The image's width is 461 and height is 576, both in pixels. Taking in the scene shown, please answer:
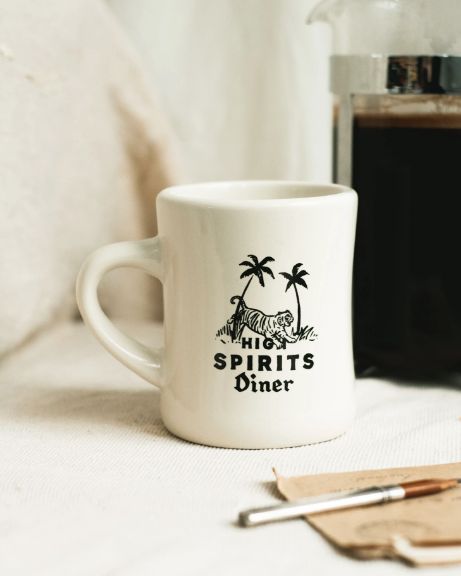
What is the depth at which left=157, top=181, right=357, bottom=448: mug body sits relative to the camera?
49cm

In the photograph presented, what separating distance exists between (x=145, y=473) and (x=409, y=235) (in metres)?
0.25

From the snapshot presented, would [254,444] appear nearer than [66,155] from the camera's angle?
Yes

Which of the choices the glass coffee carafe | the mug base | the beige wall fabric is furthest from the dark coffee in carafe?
the beige wall fabric

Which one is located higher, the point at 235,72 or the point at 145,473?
the point at 235,72

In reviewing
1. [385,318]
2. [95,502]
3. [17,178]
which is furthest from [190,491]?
[17,178]

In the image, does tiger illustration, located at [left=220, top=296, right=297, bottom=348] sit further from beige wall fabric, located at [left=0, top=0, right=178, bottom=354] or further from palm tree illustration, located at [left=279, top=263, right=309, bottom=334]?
beige wall fabric, located at [left=0, top=0, right=178, bottom=354]

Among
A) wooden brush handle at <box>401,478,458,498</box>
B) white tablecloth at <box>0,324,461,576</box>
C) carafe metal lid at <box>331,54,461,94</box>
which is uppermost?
carafe metal lid at <box>331,54,461,94</box>

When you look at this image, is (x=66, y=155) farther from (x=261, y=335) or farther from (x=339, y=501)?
(x=339, y=501)

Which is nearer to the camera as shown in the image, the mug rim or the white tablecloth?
the white tablecloth

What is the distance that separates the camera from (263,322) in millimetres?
495

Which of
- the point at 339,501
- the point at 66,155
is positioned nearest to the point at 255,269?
the point at 339,501

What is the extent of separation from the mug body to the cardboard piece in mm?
53

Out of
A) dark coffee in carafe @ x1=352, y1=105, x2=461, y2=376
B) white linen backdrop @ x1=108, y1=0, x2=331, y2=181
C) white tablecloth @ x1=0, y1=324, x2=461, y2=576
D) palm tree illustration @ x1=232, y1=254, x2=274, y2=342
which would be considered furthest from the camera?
white linen backdrop @ x1=108, y1=0, x2=331, y2=181

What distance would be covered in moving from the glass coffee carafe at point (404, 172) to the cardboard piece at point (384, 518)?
0.53 ft
